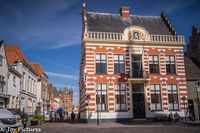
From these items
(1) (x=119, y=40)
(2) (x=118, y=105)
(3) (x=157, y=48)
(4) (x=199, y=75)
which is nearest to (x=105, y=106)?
(2) (x=118, y=105)

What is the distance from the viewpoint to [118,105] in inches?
1120

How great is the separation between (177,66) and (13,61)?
22.4 m

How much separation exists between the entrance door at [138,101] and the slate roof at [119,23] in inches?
330

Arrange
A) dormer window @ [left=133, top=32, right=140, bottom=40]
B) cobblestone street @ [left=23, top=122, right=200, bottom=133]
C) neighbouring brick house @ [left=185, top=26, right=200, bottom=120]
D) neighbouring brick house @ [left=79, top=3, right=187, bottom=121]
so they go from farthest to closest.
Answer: neighbouring brick house @ [left=185, top=26, right=200, bottom=120]
dormer window @ [left=133, top=32, right=140, bottom=40]
neighbouring brick house @ [left=79, top=3, right=187, bottom=121]
cobblestone street @ [left=23, top=122, right=200, bottom=133]

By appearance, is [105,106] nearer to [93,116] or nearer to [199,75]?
[93,116]

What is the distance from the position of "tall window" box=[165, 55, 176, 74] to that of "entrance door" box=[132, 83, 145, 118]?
451cm

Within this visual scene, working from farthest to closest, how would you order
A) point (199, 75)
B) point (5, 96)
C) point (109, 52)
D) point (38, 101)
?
point (38, 101)
point (199, 75)
point (109, 52)
point (5, 96)

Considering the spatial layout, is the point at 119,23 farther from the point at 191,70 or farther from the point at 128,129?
the point at 128,129

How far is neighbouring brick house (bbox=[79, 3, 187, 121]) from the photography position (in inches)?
1109

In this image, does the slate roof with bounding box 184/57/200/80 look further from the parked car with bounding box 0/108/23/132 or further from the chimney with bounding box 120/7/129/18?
the parked car with bounding box 0/108/23/132

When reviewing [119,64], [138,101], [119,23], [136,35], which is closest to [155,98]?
[138,101]

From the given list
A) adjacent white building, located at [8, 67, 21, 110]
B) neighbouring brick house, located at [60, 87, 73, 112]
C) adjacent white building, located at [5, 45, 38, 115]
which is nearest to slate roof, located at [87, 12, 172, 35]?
adjacent white building, located at [5, 45, 38, 115]

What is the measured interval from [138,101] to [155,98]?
230 centimetres

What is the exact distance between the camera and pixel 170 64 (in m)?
31.0
